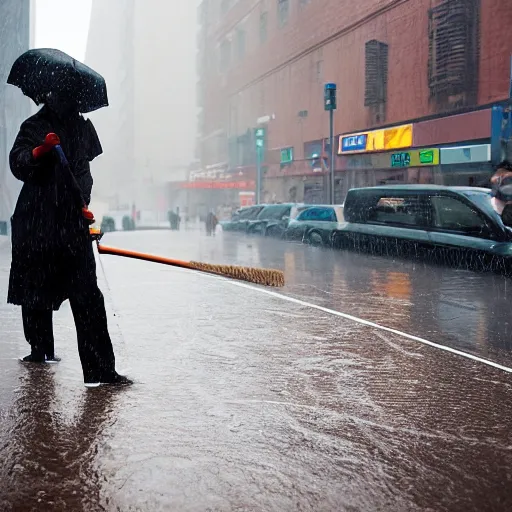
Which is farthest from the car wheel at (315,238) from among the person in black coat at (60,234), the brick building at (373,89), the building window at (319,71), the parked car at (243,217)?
the building window at (319,71)

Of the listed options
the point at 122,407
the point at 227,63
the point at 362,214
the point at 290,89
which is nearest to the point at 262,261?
the point at 362,214

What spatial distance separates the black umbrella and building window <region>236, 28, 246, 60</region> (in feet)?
179

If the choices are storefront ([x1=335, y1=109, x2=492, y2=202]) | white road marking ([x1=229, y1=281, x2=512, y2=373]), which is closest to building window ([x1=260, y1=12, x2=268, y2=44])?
storefront ([x1=335, y1=109, x2=492, y2=202])

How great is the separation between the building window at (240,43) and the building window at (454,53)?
103ft

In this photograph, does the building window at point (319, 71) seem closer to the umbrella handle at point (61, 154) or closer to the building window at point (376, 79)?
the building window at point (376, 79)

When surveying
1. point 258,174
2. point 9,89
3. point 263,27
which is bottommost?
point 258,174

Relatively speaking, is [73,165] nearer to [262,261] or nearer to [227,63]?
[262,261]

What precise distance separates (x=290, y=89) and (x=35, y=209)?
4188 centimetres

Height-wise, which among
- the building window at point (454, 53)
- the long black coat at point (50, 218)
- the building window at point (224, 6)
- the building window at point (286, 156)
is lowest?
the long black coat at point (50, 218)

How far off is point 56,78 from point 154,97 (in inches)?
3943

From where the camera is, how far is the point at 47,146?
420cm

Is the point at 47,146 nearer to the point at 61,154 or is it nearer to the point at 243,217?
the point at 61,154

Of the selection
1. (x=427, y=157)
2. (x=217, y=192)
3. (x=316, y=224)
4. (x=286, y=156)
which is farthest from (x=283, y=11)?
(x=316, y=224)

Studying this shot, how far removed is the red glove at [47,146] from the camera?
418 cm
